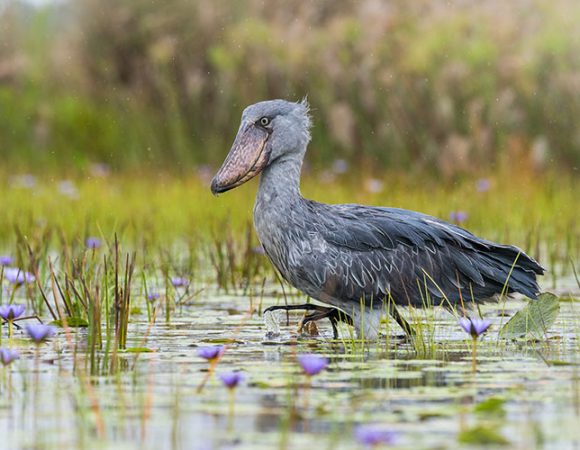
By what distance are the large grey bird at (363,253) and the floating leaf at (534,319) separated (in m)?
0.30

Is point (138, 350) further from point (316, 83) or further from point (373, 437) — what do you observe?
point (316, 83)

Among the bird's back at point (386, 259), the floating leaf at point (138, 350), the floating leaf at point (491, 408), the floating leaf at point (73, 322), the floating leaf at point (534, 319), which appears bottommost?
the floating leaf at point (491, 408)

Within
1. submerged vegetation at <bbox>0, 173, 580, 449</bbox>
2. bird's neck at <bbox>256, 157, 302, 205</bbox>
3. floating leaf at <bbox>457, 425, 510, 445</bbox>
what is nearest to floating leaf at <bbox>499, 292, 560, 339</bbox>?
submerged vegetation at <bbox>0, 173, 580, 449</bbox>

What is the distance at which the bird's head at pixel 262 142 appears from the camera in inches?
262

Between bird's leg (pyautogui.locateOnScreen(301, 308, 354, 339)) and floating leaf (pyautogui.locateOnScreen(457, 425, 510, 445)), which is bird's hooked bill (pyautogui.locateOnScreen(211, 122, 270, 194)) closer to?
bird's leg (pyautogui.locateOnScreen(301, 308, 354, 339))

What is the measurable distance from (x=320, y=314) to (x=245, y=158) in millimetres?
978

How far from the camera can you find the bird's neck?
6.58m

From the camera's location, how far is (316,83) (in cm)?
1593

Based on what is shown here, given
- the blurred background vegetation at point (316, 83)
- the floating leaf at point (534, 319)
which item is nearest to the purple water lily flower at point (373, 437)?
the floating leaf at point (534, 319)

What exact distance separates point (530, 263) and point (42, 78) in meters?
13.3

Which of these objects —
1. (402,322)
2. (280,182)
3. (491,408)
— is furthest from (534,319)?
(491,408)

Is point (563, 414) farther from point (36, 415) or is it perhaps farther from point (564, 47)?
point (564, 47)

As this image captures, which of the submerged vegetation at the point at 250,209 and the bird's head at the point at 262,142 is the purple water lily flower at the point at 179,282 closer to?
the submerged vegetation at the point at 250,209

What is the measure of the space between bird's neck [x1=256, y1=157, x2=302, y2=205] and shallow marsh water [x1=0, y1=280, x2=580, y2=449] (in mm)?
845
